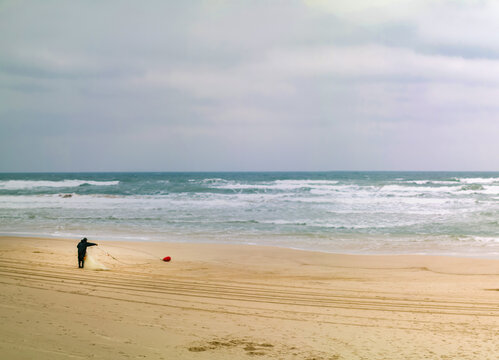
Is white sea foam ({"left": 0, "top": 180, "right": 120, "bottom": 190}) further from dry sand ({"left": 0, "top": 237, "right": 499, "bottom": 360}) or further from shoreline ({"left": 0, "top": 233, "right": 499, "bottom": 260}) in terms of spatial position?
dry sand ({"left": 0, "top": 237, "right": 499, "bottom": 360})

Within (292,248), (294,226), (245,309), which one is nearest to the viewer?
(245,309)

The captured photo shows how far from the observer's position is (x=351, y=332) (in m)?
5.40

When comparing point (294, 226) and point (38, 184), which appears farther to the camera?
point (38, 184)

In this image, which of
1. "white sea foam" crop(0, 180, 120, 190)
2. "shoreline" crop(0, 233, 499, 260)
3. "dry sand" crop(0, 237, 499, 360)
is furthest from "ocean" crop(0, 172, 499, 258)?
"white sea foam" crop(0, 180, 120, 190)

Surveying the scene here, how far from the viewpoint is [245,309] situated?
21.3ft

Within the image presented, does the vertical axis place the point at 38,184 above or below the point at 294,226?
above

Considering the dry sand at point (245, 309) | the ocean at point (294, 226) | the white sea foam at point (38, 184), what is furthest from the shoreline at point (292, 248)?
the white sea foam at point (38, 184)

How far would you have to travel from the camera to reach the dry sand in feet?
15.5

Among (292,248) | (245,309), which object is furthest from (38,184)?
(245,309)

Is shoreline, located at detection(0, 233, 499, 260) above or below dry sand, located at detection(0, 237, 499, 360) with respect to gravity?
below

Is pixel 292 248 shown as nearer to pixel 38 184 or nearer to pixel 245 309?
pixel 245 309

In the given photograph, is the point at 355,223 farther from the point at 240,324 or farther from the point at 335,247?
the point at 240,324

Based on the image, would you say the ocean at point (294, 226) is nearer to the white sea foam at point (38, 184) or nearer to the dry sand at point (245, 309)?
the dry sand at point (245, 309)

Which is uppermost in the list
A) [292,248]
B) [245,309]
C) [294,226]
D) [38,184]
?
[38,184]
